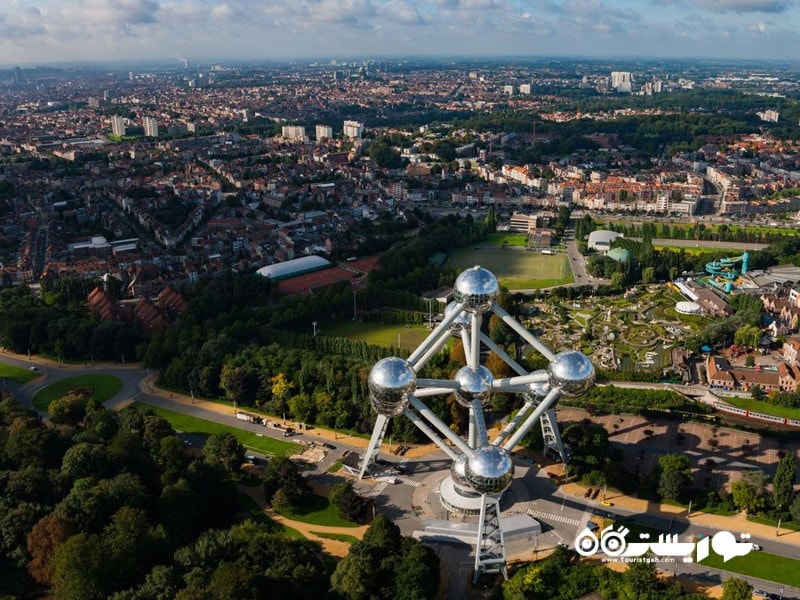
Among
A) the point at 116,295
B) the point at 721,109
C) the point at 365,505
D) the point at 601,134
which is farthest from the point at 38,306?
the point at 721,109

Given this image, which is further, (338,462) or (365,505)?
(338,462)

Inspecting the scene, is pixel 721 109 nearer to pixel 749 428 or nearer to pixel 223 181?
pixel 223 181

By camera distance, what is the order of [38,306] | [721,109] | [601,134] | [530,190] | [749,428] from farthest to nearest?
[721,109]
[601,134]
[530,190]
[38,306]
[749,428]

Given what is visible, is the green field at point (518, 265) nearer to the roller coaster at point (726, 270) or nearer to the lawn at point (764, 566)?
the roller coaster at point (726, 270)

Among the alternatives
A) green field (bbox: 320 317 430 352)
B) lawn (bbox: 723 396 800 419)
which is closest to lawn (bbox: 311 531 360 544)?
green field (bbox: 320 317 430 352)

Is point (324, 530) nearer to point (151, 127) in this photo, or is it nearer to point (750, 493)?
point (750, 493)

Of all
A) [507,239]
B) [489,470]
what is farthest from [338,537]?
[507,239]

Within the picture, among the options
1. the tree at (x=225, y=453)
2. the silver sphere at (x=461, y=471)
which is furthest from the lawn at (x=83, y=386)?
the silver sphere at (x=461, y=471)

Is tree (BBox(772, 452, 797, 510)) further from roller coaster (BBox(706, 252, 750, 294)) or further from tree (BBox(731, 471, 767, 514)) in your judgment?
roller coaster (BBox(706, 252, 750, 294))
